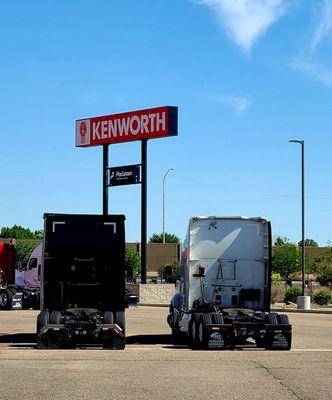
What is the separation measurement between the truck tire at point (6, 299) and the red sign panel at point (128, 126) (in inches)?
640

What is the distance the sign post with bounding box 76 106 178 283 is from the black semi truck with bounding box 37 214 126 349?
31.3m

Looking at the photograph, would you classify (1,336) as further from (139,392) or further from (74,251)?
(139,392)

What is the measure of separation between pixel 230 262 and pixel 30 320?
13.9 m

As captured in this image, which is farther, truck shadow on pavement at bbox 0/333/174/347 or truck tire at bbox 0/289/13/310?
truck tire at bbox 0/289/13/310

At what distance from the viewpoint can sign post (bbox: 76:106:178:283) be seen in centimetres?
5644

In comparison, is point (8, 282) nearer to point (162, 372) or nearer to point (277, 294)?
point (277, 294)

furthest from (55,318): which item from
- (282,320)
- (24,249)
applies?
(24,249)

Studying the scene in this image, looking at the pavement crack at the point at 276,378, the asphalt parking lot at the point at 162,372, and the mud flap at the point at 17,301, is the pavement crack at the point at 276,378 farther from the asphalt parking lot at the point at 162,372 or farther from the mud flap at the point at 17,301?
the mud flap at the point at 17,301

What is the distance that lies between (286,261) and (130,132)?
5476 cm

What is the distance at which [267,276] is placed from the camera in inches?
958

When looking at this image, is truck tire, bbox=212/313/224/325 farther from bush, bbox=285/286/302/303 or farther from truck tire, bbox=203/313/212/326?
bush, bbox=285/286/302/303

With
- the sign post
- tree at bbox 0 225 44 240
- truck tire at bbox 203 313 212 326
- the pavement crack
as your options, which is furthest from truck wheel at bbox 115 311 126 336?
tree at bbox 0 225 44 240

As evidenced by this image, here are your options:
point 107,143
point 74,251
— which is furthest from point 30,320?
point 107,143

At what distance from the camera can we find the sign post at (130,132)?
5644 cm
